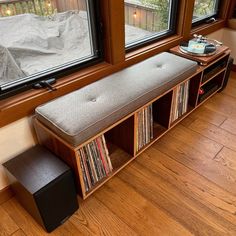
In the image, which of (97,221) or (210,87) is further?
(210,87)

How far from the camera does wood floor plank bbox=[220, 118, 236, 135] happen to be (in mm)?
1757

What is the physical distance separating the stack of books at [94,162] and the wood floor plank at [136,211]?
0.38 feet

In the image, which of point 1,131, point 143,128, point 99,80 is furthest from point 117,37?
point 1,131

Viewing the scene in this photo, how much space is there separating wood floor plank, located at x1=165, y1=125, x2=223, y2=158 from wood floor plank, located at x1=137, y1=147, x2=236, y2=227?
21 cm

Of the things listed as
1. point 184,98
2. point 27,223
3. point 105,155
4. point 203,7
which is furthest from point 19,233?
point 203,7

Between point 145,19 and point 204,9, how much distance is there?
2.59ft

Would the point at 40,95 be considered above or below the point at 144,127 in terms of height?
above

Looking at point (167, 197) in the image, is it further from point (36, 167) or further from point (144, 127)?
point (36, 167)

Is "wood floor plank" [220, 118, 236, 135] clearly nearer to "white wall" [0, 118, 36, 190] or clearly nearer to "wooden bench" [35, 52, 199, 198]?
"wooden bench" [35, 52, 199, 198]

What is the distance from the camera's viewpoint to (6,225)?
1.23 m

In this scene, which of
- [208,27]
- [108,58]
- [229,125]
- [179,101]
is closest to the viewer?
[108,58]

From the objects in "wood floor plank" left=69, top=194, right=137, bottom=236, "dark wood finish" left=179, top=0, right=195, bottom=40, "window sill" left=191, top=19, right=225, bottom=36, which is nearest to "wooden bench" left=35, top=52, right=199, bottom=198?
"wood floor plank" left=69, top=194, right=137, bottom=236

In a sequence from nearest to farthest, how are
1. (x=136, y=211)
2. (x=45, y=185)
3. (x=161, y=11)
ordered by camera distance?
(x=45, y=185) < (x=136, y=211) < (x=161, y=11)

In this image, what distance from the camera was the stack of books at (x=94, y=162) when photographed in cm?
117
